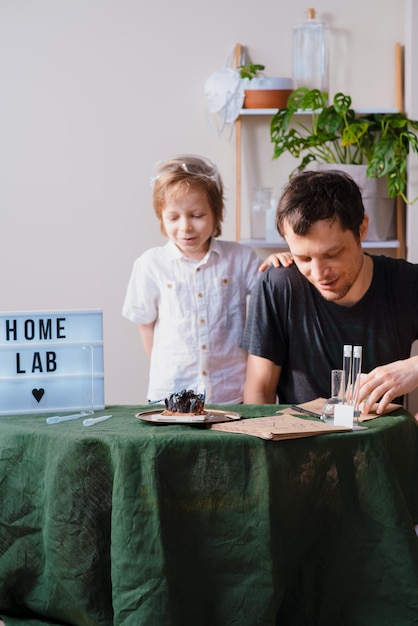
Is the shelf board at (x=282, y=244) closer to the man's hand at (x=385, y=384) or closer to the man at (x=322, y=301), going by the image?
the man at (x=322, y=301)

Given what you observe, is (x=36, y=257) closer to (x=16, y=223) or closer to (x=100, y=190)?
(x=16, y=223)

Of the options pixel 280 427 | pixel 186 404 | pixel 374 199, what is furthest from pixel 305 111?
pixel 280 427

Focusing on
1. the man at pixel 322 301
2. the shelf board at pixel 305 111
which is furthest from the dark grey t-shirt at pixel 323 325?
the shelf board at pixel 305 111

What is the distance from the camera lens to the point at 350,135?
131 inches

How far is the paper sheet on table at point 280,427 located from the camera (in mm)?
1704

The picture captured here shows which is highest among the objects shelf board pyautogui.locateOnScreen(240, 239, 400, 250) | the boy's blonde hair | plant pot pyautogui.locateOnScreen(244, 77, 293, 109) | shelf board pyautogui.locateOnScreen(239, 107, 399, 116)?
plant pot pyautogui.locateOnScreen(244, 77, 293, 109)

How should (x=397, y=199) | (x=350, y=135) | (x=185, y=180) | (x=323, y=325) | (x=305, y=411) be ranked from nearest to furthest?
(x=305, y=411)
(x=323, y=325)
(x=185, y=180)
(x=350, y=135)
(x=397, y=199)

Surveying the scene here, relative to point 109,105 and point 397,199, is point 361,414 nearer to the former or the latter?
point 397,199

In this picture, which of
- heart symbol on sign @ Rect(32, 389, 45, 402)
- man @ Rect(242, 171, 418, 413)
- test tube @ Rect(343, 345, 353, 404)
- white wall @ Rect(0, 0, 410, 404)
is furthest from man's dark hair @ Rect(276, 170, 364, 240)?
white wall @ Rect(0, 0, 410, 404)

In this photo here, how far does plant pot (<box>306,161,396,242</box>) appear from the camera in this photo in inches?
132

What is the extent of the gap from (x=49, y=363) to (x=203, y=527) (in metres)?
0.56

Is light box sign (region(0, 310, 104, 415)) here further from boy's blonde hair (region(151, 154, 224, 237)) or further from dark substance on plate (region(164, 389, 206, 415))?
boy's blonde hair (region(151, 154, 224, 237))

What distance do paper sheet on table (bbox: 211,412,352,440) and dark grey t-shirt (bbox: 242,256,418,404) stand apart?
46 centimetres

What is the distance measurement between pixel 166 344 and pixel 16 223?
1.19 m
